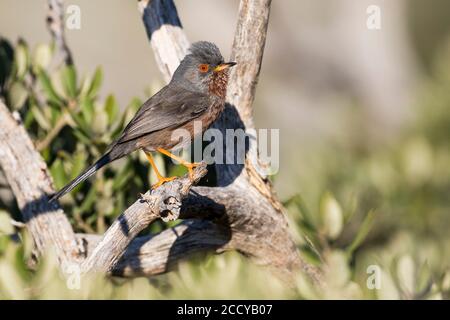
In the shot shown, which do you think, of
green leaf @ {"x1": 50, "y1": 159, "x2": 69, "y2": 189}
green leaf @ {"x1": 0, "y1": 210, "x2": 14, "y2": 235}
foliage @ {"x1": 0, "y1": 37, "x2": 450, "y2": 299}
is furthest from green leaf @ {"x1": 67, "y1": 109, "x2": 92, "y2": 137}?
green leaf @ {"x1": 0, "y1": 210, "x2": 14, "y2": 235}

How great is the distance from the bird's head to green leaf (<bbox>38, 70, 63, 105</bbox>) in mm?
931

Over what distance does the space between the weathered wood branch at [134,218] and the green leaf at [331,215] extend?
0.92 m

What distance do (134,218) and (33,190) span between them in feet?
3.52

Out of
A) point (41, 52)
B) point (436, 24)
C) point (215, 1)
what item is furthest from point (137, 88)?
point (41, 52)

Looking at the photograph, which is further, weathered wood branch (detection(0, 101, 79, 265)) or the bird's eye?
the bird's eye

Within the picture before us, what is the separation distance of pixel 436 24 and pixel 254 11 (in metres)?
10.4

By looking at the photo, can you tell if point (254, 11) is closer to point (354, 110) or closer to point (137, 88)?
point (354, 110)

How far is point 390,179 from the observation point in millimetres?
4461

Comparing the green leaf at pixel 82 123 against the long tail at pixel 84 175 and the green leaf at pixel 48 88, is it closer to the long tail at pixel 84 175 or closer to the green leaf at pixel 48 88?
the green leaf at pixel 48 88

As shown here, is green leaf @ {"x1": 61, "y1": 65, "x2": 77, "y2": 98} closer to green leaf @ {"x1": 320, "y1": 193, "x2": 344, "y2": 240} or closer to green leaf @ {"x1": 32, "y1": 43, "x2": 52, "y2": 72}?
green leaf @ {"x1": 32, "y1": 43, "x2": 52, "y2": 72}

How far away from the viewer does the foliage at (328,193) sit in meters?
3.82

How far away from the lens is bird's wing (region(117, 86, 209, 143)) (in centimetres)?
500

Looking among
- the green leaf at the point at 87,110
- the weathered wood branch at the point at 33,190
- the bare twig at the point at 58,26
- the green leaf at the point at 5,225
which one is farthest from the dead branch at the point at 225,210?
the bare twig at the point at 58,26

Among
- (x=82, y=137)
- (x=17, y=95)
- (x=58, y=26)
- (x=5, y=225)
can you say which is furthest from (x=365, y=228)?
(x=58, y=26)
